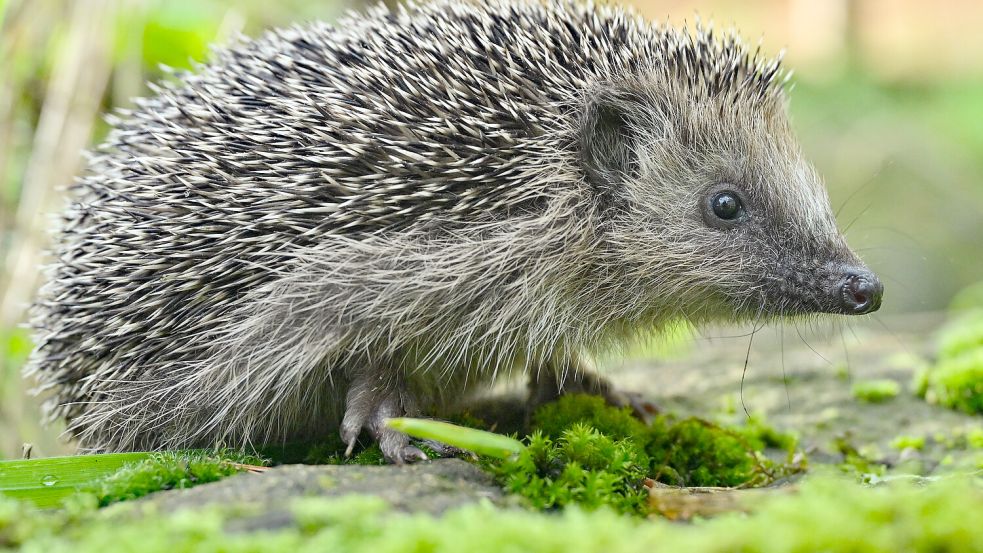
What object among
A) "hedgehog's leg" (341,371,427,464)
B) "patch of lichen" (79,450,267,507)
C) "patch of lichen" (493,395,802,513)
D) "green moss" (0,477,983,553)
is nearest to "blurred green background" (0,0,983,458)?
"patch of lichen" (493,395,802,513)

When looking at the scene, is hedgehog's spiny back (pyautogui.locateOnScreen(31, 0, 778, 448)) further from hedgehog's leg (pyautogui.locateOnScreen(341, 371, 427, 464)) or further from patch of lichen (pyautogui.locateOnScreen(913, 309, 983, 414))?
patch of lichen (pyautogui.locateOnScreen(913, 309, 983, 414))

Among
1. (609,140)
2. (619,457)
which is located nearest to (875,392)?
(609,140)

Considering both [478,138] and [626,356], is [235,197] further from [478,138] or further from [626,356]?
[626,356]

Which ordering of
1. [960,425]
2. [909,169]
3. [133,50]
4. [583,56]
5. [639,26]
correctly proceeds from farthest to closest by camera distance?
[909,169], [133,50], [960,425], [639,26], [583,56]

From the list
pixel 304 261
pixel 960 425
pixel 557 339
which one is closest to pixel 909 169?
pixel 960 425

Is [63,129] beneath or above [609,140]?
above

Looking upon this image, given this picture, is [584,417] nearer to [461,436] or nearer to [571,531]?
[461,436]
